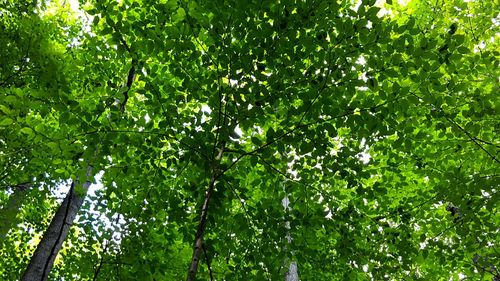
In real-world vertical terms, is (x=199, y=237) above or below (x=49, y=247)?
below

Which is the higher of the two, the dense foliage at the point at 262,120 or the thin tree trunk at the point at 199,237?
the dense foliage at the point at 262,120

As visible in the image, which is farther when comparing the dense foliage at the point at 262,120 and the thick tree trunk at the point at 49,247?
the thick tree trunk at the point at 49,247

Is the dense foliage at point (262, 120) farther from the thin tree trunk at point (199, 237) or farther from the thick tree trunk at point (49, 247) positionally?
the thick tree trunk at point (49, 247)

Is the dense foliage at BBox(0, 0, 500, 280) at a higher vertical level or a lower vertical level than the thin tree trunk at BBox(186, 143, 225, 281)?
higher

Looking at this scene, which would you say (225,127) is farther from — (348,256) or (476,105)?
(476,105)

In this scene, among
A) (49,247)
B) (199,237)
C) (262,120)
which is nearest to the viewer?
(199,237)

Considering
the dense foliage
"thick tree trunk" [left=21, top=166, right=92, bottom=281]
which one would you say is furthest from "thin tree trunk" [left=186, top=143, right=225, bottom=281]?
"thick tree trunk" [left=21, top=166, right=92, bottom=281]

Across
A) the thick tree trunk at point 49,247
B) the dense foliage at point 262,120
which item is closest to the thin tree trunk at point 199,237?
the dense foliage at point 262,120

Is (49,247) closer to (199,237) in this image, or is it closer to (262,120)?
(199,237)

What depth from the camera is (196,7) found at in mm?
2836

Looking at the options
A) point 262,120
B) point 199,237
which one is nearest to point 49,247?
point 199,237

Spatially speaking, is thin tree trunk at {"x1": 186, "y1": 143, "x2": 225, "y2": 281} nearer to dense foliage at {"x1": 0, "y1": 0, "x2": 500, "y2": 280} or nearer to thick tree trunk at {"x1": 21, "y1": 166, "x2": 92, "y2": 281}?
dense foliage at {"x1": 0, "y1": 0, "x2": 500, "y2": 280}

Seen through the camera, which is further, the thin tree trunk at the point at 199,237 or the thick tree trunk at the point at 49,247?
the thick tree trunk at the point at 49,247

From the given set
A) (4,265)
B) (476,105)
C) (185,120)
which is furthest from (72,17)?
(476,105)
